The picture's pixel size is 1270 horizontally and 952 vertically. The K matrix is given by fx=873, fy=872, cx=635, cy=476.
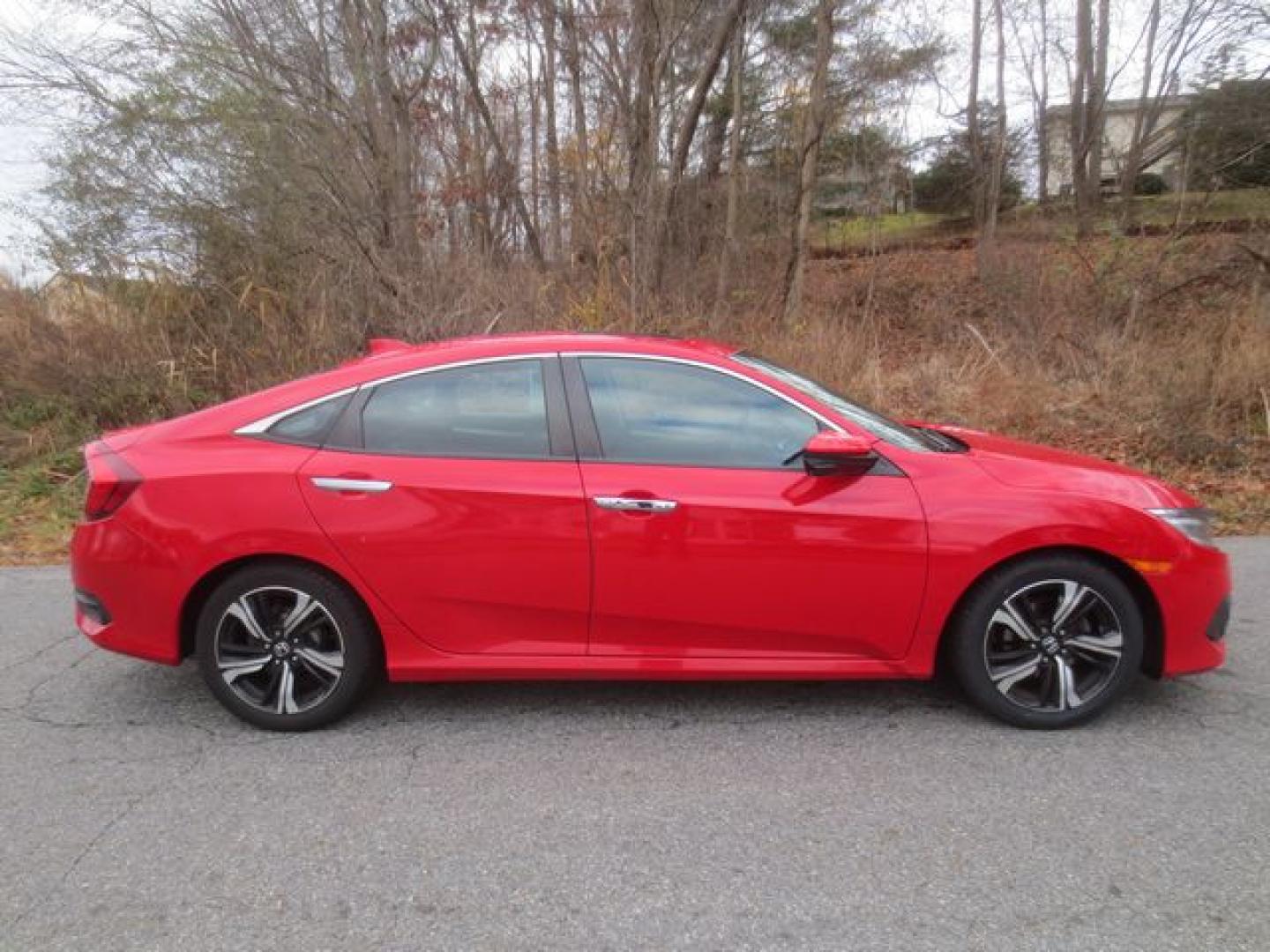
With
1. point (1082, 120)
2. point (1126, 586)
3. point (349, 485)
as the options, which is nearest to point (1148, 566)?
point (1126, 586)

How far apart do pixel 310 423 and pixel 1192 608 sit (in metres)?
3.50

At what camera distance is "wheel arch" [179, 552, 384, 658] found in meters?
3.37

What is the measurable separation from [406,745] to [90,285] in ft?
27.7

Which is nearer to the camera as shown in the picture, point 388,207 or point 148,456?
point 148,456

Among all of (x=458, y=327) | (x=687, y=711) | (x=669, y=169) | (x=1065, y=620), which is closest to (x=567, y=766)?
(x=687, y=711)

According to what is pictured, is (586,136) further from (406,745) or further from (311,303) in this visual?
(406,745)

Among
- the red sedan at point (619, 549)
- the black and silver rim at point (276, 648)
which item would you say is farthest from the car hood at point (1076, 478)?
the black and silver rim at point (276, 648)

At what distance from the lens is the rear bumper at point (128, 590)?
3373 millimetres

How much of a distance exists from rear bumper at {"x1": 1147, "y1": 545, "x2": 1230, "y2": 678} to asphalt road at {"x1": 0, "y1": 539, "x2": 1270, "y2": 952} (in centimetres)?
28

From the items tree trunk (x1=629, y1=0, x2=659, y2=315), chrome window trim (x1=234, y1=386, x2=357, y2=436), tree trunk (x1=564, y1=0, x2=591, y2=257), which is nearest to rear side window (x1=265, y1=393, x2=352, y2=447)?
chrome window trim (x1=234, y1=386, x2=357, y2=436)

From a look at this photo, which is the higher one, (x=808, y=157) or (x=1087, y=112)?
(x=1087, y=112)

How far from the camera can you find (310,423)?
3.48 meters

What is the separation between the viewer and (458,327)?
9.57 metres

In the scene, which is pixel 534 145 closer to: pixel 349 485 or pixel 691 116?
pixel 691 116
